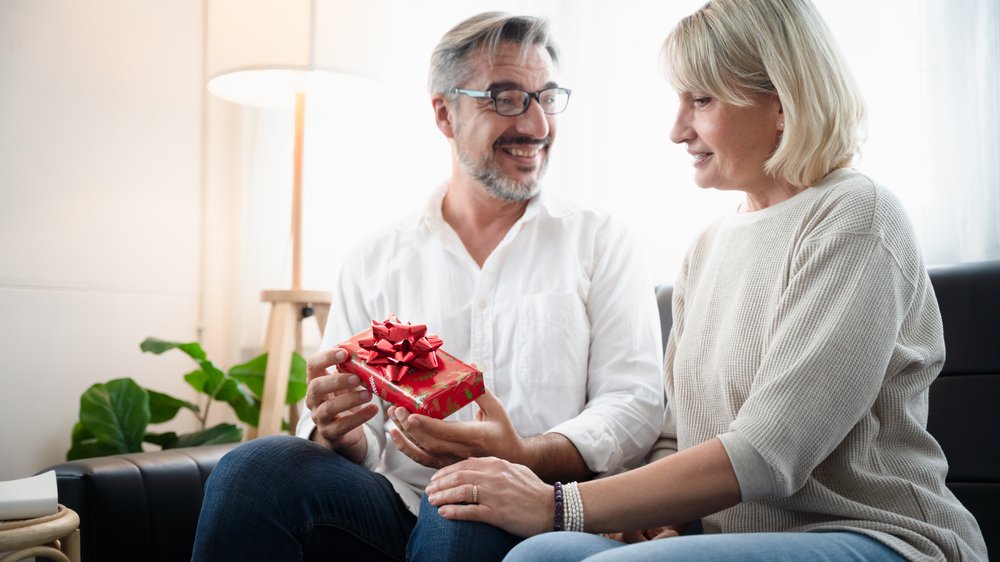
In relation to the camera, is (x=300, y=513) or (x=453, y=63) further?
(x=453, y=63)

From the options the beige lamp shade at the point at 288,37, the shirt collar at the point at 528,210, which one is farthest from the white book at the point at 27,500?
the beige lamp shade at the point at 288,37

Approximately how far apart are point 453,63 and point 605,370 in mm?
686

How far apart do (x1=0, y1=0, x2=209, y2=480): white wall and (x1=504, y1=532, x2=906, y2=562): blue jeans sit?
6.19 feet

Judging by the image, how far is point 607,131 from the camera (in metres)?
2.24

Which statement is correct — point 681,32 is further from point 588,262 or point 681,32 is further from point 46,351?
point 46,351

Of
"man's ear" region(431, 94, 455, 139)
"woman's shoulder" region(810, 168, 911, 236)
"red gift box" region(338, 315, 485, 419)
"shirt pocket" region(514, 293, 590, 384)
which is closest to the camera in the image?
"woman's shoulder" region(810, 168, 911, 236)

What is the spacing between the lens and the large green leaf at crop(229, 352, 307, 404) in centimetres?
239

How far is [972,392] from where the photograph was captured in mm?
1417

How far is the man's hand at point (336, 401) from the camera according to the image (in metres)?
1.30

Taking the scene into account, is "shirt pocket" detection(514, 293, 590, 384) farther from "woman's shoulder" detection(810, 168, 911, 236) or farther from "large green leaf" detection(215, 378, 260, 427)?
"large green leaf" detection(215, 378, 260, 427)

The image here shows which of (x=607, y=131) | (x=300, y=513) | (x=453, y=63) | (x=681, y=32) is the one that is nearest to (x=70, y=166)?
(x=453, y=63)

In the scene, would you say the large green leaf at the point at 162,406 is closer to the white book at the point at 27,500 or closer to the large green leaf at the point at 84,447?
the large green leaf at the point at 84,447

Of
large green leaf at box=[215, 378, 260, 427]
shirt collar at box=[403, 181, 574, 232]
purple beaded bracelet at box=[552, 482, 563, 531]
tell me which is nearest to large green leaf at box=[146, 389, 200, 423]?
large green leaf at box=[215, 378, 260, 427]

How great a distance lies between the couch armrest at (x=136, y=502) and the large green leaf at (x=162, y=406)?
69 cm
